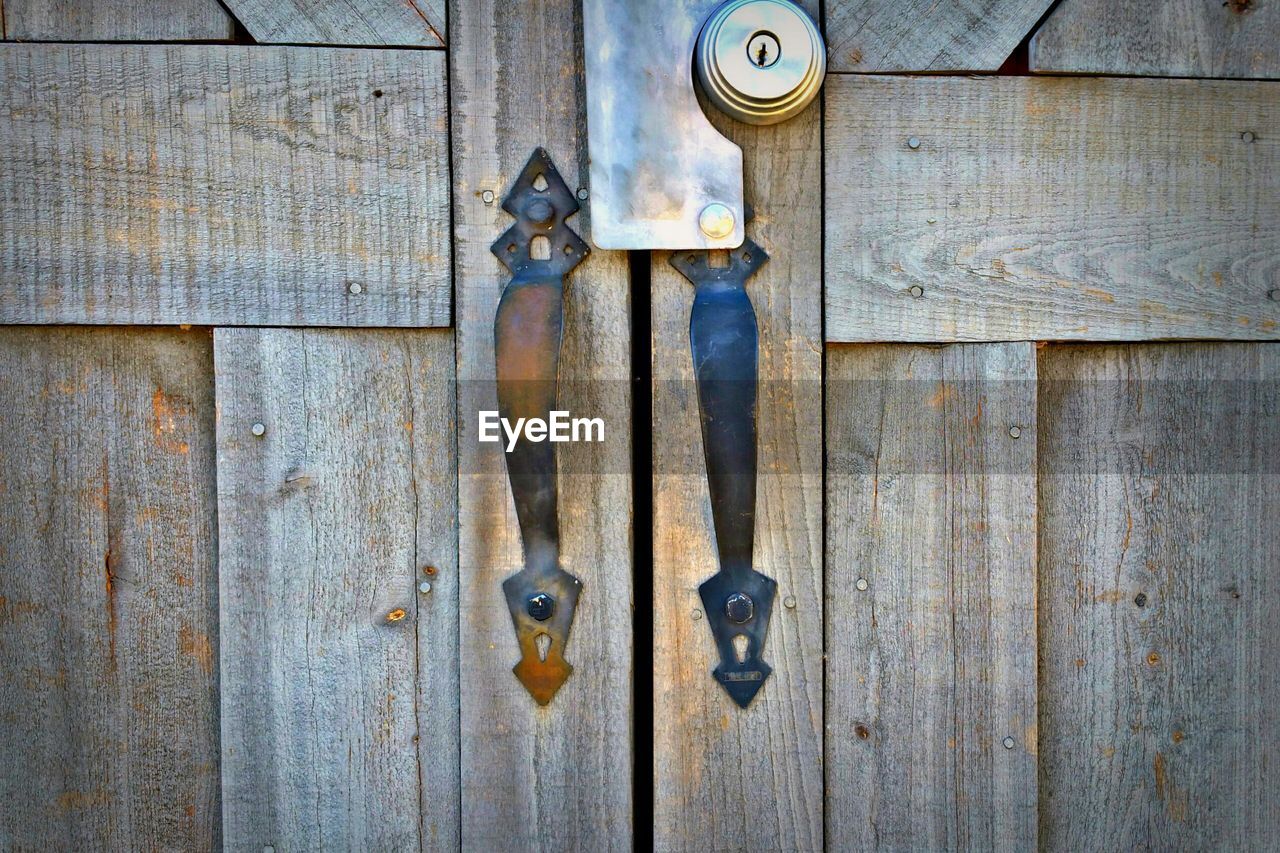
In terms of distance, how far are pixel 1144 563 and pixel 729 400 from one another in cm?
57

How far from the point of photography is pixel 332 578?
3.52ft

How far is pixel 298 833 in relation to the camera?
3.57ft

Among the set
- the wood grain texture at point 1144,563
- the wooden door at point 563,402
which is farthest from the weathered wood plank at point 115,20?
the wood grain texture at point 1144,563

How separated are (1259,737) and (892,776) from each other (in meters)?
0.48

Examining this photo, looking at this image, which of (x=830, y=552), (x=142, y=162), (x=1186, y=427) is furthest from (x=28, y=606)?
(x=1186, y=427)

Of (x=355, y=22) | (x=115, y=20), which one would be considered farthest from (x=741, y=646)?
(x=115, y=20)

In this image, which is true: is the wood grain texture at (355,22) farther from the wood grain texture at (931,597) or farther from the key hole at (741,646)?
the key hole at (741,646)

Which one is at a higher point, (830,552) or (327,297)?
(327,297)

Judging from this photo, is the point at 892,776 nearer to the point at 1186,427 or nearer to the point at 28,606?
the point at 1186,427

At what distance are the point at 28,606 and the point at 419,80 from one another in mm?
786

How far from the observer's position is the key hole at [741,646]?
1.08m

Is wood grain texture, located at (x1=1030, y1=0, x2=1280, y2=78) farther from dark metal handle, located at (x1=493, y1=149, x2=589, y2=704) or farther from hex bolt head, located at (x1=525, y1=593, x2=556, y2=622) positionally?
hex bolt head, located at (x1=525, y1=593, x2=556, y2=622)

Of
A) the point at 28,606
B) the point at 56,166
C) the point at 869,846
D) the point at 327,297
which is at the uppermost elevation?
the point at 56,166

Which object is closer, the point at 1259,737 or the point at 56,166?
the point at 56,166
